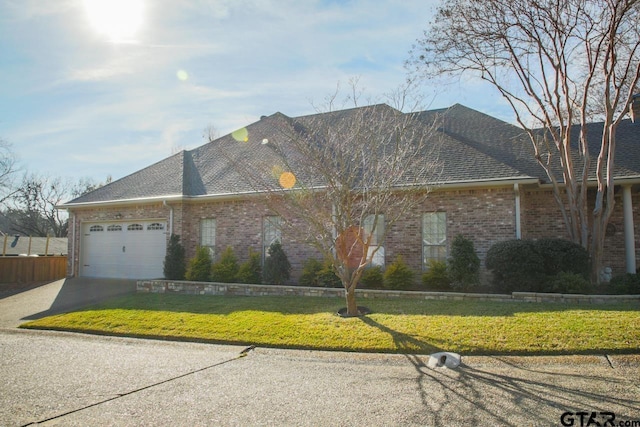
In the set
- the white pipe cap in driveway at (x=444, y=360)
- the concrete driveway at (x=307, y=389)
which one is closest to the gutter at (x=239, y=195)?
the white pipe cap in driveway at (x=444, y=360)

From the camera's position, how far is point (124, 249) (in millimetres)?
17016

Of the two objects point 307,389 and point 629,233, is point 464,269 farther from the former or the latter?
point 307,389

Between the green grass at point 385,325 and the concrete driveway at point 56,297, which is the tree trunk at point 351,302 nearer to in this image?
the green grass at point 385,325

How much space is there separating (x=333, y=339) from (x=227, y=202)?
9.03m

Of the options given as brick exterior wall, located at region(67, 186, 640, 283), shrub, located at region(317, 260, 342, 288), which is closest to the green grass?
shrub, located at region(317, 260, 342, 288)

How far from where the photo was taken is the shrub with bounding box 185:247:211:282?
1405 centimetres

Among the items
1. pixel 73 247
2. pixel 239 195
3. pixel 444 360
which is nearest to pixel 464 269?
pixel 444 360

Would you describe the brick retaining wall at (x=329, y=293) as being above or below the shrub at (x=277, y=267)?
below

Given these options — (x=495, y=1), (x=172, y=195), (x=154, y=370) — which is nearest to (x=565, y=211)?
(x=495, y=1)

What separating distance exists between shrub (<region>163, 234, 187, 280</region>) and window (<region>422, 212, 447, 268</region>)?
7.86m

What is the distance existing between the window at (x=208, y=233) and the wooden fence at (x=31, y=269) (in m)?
7.68

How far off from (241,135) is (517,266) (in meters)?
12.8

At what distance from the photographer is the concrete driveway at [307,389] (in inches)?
171

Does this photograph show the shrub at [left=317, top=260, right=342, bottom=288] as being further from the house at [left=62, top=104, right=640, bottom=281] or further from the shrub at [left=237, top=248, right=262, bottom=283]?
the shrub at [left=237, top=248, right=262, bottom=283]
